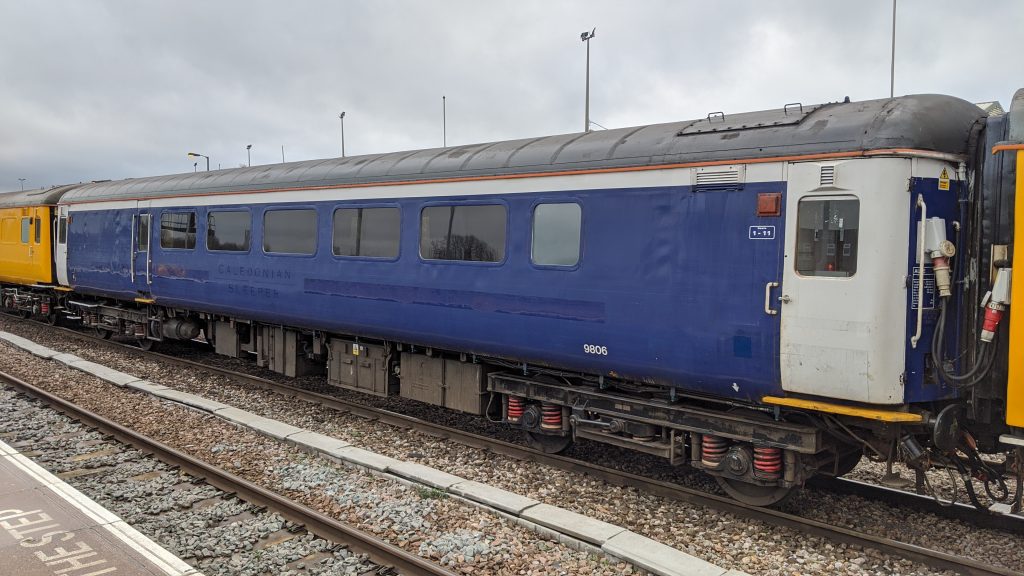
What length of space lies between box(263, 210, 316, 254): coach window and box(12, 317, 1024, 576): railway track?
→ 2.63 m

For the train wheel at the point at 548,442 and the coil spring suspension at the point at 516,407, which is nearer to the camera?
the train wheel at the point at 548,442

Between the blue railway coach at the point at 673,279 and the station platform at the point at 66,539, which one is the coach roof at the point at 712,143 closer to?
the blue railway coach at the point at 673,279

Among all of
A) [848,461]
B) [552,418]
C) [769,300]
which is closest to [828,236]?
[769,300]

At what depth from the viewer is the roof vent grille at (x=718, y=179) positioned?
604cm

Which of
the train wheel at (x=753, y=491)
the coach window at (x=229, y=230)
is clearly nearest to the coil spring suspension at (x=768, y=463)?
the train wheel at (x=753, y=491)

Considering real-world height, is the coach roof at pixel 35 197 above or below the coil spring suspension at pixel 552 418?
above

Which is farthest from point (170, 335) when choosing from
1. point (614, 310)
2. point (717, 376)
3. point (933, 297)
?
point (933, 297)

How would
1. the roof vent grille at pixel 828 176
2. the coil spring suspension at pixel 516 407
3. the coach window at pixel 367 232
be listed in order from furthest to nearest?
the coach window at pixel 367 232 → the coil spring suspension at pixel 516 407 → the roof vent grille at pixel 828 176

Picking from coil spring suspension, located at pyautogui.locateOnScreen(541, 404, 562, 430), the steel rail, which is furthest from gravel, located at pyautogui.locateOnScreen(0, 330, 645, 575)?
coil spring suspension, located at pyautogui.locateOnScreen(541, 404, 562, 430)

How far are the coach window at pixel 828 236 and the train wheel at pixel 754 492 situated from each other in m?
1.97

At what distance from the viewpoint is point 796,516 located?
619 centimetres

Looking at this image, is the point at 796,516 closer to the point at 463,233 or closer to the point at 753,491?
the point at 753,491

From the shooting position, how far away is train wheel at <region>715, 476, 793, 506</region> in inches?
246

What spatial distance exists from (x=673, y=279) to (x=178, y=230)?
1024cm
